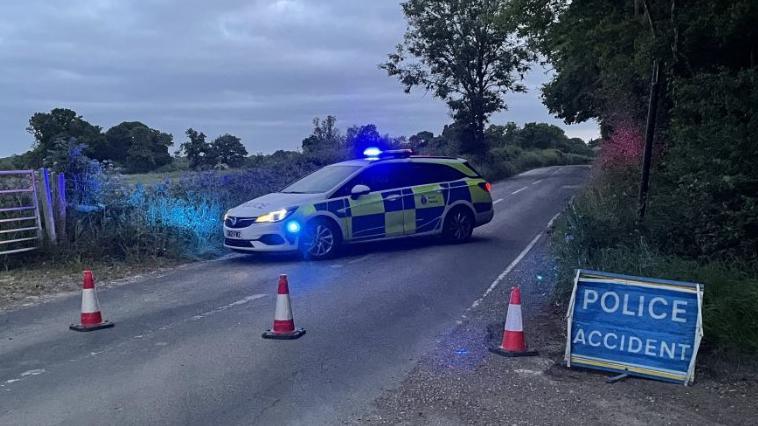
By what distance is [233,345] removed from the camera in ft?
20.0

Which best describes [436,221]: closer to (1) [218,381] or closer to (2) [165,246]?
(2) [165,246]

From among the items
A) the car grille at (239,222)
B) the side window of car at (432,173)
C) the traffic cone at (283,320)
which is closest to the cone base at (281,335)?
the traffic cone at (283,320)

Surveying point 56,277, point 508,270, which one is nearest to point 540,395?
point 508,270

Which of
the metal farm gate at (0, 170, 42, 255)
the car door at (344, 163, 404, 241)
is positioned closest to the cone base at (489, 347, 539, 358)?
the car door at (344, 163, 404, 241)

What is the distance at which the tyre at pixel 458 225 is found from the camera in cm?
1294

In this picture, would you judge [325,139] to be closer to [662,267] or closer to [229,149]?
[229,149]

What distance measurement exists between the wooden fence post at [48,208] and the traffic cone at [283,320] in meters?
6.31

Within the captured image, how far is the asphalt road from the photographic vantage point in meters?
4.62

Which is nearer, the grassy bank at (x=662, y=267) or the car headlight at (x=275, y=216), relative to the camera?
the grassy bank at (x=662, y=267)

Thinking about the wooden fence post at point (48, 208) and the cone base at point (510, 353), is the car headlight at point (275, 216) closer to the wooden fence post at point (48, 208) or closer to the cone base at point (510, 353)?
the wooden fence post at point (48, 208)

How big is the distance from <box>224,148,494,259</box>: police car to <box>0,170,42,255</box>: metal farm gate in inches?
124

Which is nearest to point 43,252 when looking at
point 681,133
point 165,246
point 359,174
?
point 165,246

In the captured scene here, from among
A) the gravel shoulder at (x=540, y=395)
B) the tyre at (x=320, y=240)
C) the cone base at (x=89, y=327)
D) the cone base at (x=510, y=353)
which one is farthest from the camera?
the tyre at (x=320, y=240)

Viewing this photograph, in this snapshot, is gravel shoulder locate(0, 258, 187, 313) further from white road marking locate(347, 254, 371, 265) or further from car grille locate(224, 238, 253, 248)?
white road marking locate(347, 254, 371, 265)
